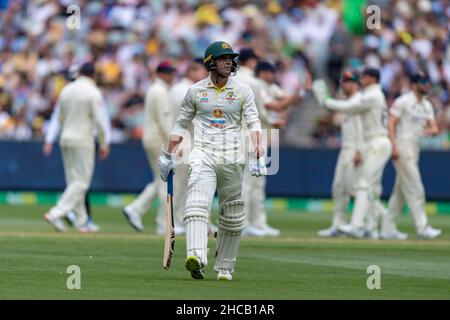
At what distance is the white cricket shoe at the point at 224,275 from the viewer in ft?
46.2

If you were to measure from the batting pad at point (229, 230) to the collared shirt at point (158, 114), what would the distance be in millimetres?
8455

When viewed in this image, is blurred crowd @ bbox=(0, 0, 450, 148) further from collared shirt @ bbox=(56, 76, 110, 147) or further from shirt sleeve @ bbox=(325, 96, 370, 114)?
shirt sleeve @ bbox=(325, 96, 370, 114)

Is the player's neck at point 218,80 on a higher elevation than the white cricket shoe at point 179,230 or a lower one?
higher

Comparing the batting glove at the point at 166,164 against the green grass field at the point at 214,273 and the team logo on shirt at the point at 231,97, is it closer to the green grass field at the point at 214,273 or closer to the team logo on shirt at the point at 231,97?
the team logo on shirt at the point at 231,97

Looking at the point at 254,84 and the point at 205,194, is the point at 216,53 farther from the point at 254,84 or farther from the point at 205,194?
the point at 254,84

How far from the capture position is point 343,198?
23156 mm

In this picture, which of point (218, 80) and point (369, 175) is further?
point (369, 175)

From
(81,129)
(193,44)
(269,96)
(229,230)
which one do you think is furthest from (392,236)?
(193,44)

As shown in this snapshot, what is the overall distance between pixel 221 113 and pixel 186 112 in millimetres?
399

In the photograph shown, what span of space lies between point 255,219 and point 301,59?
11.0 meters

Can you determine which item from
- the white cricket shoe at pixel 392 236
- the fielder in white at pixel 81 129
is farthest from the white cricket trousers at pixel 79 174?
the white cricket shoe at pixel 392 236

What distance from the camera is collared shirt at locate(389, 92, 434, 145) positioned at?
22.2 m

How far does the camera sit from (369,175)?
22.2m

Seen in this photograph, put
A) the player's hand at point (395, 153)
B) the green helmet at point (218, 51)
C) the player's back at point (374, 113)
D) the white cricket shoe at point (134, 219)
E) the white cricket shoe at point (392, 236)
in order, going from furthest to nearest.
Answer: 1. the white cricket shoe at point (134, 219)
2. the white cricket shoe at point (392, 236)
3. the player's back at point (374, 113)
4. the player's hand at point (395, 153)
5. the green helmet at point (218, 51)
